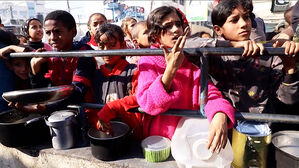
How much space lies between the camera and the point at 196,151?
1262 millimetres

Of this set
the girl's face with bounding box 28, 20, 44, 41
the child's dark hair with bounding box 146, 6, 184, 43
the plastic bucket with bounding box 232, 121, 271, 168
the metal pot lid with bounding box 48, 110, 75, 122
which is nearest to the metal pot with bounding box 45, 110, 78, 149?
the metal pot lid with bounding box 48, 110, 75, 122

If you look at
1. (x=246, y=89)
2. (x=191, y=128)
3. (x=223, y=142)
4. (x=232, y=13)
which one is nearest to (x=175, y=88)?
(x=191, y=128)

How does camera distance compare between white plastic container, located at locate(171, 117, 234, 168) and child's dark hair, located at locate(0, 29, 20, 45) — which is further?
child's dark hair, located at locate(0, 29, 20, 45)

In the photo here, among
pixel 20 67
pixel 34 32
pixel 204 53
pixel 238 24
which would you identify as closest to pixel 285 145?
pixel 204 53

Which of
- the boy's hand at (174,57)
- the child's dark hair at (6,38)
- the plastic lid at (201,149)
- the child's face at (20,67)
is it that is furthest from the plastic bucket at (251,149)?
the child's dark hair at (6,38)

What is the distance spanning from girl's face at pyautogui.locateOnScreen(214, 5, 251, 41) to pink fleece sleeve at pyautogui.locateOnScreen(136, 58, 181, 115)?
821mm

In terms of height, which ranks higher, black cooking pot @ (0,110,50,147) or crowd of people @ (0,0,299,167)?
crowd of people @ (0,0,299,167)

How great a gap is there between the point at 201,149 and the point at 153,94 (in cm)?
48

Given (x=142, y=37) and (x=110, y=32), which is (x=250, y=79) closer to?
(x=110, y=32)

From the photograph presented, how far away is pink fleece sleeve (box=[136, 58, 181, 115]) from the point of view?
50.3 inches

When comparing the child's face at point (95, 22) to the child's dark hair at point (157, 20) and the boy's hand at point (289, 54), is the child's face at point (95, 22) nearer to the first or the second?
the child's dark hair at point (157, 20)

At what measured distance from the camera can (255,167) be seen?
131 cm

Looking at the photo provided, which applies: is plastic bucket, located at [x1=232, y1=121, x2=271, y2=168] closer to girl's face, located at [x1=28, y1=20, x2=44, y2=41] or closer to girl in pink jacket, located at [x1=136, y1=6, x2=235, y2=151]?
girl in pink jacket, located at [x1=136, y1=6, x2=235, y2=151]

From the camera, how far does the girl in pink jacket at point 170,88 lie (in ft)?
3.89
